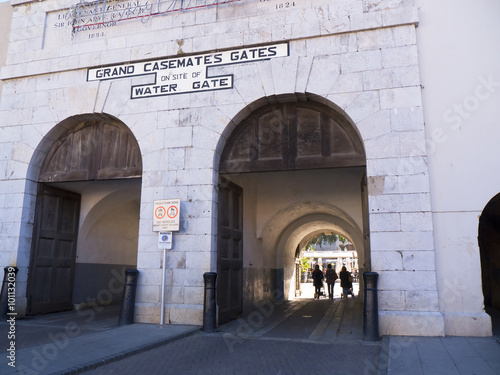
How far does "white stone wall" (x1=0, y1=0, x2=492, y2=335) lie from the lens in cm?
714

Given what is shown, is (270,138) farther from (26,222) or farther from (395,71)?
(26,222)

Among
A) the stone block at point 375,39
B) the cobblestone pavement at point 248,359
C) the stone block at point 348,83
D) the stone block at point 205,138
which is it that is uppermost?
the stone block at point 375,39

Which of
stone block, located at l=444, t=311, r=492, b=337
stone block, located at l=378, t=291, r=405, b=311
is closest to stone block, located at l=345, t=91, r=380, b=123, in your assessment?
stone block, located at l=378, t=291, r=405, b=311

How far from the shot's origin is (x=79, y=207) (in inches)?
441

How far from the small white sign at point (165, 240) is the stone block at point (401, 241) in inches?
150

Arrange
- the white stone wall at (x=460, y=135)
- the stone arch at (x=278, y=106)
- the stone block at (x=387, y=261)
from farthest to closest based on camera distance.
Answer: the stone arch at (x=278, y=106) → the stone block at (x=387, y=261) → the white stone wall at (x=460, y=135)

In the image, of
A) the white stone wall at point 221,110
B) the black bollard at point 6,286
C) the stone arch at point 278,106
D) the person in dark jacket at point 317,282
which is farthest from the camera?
the person in dark jacket at point 317,282

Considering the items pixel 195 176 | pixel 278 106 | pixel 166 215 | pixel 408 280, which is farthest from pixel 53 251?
pixel 408 280

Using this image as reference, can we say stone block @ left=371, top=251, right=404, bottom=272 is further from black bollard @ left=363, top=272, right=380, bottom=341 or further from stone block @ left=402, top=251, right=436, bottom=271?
black bollard @ left=363, top=272, right=380, bottom=341

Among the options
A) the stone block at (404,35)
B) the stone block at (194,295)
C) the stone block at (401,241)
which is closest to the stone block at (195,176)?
the stone block at (194,295)

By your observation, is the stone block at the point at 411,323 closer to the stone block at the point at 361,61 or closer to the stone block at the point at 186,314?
the stone block at the point at 186,314

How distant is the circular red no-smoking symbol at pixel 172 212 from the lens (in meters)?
8.06

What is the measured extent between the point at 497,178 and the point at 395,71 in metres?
2.61

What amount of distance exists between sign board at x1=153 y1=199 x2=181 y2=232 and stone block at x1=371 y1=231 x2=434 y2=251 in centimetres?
370
